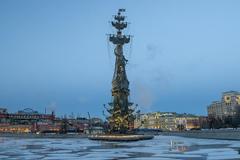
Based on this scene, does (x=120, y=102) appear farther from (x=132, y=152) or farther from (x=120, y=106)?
(x=132, y=152)

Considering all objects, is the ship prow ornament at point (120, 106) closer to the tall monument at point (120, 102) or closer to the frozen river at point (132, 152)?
the tall monument at point (120, 102)

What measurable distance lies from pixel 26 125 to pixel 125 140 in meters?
152

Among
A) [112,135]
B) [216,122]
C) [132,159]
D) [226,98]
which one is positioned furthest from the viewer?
[226,98]

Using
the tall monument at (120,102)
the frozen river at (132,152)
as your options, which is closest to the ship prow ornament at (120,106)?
the tall monument at (120,102)

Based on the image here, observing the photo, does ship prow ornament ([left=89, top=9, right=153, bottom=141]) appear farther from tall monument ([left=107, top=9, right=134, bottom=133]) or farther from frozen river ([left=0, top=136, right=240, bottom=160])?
frozen river ([left=0, top=136, right=240, bottom=160])

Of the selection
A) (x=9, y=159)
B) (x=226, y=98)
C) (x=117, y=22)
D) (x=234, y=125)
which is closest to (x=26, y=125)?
(x=226, y=98)

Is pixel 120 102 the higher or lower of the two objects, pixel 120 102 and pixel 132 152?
the higher

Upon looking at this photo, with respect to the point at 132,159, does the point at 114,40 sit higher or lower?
higher

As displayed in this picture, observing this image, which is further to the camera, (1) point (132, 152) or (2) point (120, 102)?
(2) point (120, 102)

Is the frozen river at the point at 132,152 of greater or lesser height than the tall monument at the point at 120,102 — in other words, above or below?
below

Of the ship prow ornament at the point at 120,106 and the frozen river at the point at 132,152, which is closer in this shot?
the frozen river at the point at 132,152

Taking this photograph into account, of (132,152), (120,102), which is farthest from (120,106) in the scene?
(132,152)

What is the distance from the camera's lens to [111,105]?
203 ft

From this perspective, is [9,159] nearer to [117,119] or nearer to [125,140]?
[125,140]
